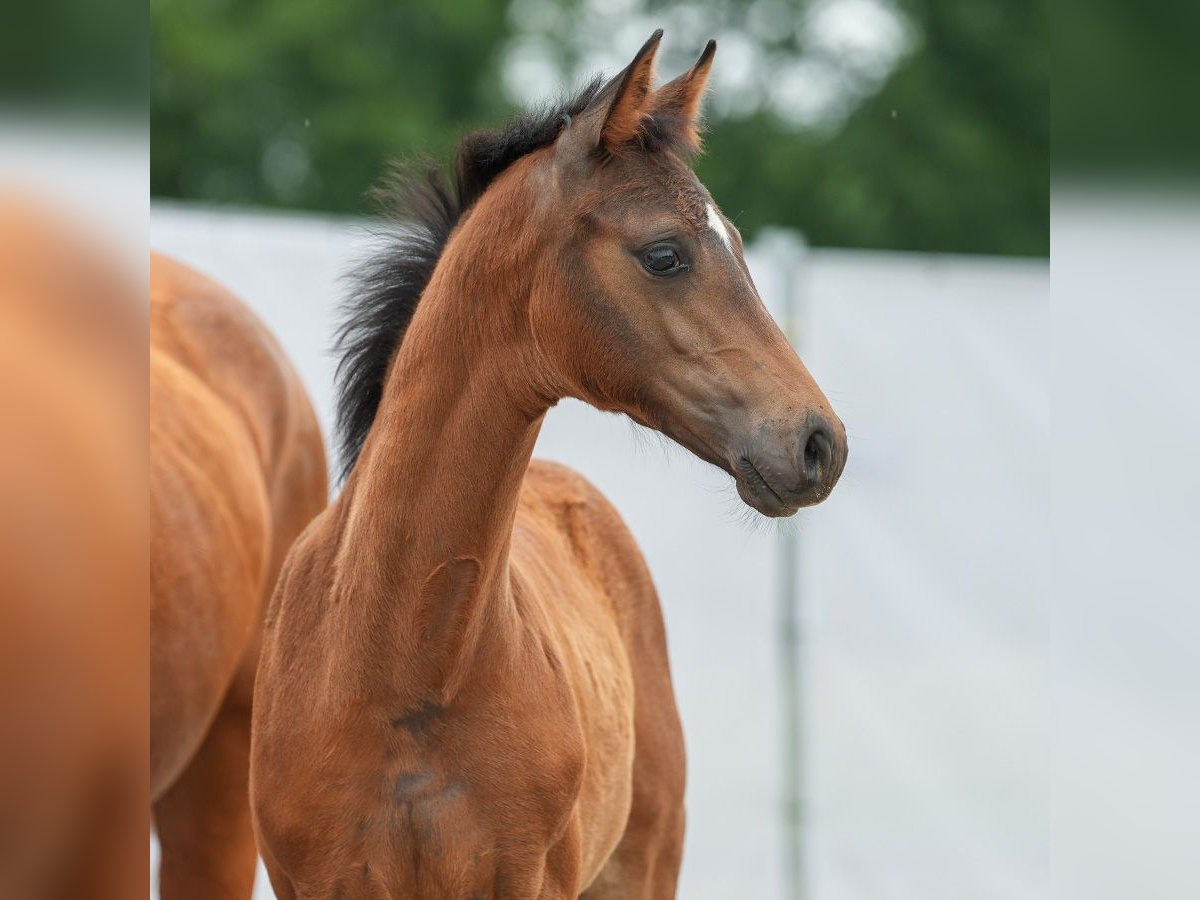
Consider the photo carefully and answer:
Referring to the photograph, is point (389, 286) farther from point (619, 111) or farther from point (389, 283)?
point (619, 111)

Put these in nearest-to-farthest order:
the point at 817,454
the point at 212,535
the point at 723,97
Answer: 1. the point at 817,454
2. the point at 212,535
3. the point at 723,97

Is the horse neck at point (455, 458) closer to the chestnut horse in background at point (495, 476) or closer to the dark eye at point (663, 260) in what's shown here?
the chestnut horse in background at point (495, 476)

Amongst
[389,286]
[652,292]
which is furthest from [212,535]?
[652,292]

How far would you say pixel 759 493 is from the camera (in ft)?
6.13

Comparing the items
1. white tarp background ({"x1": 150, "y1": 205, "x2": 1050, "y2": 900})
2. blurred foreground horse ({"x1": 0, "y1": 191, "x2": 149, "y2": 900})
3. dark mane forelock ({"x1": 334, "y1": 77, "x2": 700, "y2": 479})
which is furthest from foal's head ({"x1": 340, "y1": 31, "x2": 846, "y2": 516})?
white tarp background ({"x1": 150, "y1": 205, "x2": 1050, "y2": 900})

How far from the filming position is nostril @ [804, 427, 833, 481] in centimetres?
181

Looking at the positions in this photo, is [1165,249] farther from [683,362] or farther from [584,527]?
[584,527]

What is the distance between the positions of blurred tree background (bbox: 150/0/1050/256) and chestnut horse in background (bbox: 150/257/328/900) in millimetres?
8079

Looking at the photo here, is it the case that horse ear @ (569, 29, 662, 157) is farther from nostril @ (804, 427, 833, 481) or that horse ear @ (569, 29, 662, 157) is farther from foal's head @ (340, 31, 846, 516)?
nostril @ (804, 427, 833, 481)

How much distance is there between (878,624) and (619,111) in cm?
325

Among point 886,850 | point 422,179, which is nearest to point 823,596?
point 886,850

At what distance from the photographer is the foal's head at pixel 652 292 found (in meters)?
1.86

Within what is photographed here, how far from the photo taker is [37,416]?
2.47 feet

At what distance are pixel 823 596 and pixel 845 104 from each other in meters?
8.44
